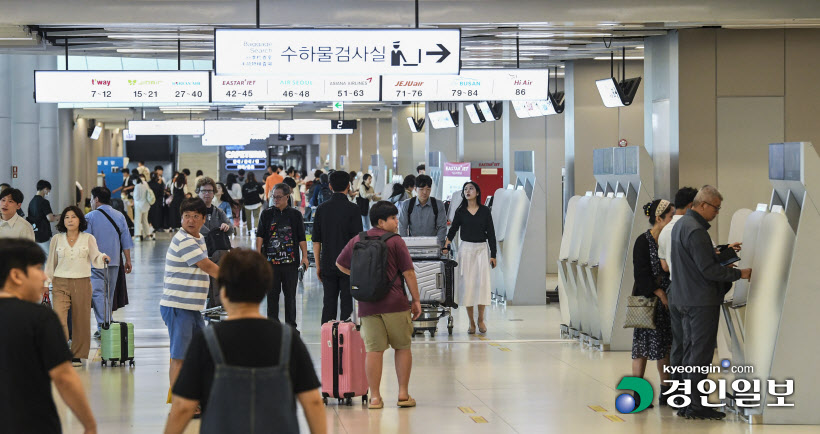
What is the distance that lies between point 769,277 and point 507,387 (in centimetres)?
231

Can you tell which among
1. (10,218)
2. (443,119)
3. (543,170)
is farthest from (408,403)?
(443,119)

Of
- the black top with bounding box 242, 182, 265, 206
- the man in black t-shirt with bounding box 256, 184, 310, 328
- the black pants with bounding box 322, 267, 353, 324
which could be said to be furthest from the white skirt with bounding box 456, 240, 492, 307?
the black top with bounding box 242, 182, 265, 206

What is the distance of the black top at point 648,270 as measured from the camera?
750cm

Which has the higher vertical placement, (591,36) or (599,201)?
(591,36)

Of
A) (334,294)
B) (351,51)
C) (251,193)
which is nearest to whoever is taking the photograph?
(351,51)

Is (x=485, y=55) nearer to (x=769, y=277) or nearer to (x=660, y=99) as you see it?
(x=660, y=99)

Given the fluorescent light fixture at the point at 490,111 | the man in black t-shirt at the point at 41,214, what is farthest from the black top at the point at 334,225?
the fluorescent light fixture at the point at 490,111

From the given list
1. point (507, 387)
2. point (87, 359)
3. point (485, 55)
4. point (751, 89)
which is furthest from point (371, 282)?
point (485, 55)

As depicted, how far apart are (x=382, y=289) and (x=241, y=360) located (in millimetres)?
3917

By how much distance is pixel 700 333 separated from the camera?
6926mm

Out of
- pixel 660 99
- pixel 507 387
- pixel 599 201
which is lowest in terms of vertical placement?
pixel 507 387

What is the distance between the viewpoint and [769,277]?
22.8 feet

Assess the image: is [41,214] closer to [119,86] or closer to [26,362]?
[119,86]

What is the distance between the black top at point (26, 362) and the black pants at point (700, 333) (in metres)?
4.55
